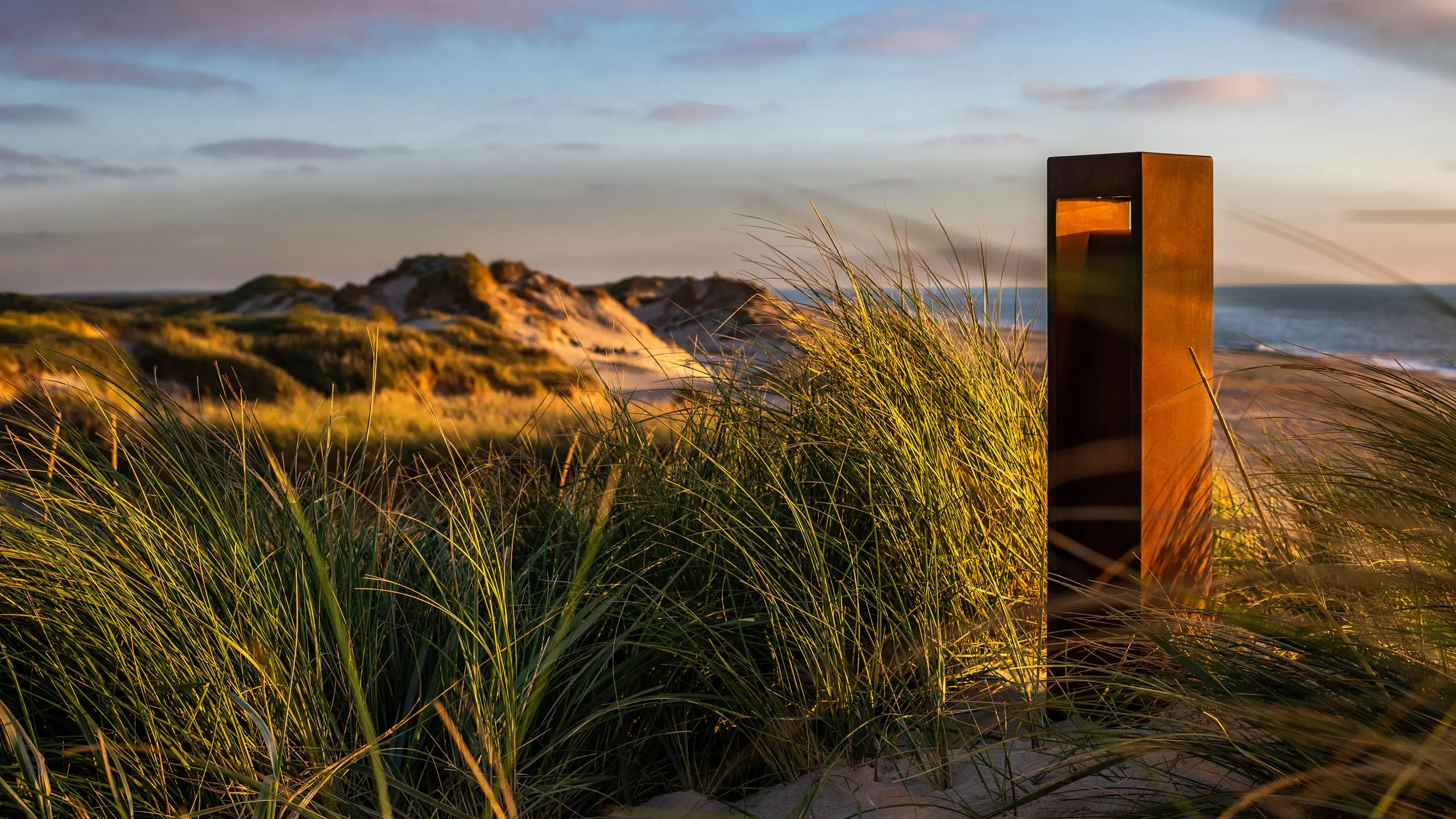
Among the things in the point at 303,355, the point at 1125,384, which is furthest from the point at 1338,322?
the point at 1125,384

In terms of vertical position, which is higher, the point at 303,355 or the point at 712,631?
the point at 303,355

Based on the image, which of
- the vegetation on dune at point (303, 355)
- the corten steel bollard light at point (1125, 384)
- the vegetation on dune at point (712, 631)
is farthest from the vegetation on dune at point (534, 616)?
the vegetation on dune at point (303, 355)

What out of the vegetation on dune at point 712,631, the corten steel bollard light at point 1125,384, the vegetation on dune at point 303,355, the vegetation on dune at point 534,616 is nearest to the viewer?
the vegetation on dune at point 712,631

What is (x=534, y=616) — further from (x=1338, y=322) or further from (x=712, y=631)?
(x=1338, y=322)

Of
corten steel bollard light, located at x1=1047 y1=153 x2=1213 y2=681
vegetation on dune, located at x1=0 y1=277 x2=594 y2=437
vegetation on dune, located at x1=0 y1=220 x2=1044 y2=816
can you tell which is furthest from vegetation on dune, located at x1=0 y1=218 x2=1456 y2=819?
vegetation on dune, located at x1=0 y1=277 x2=594 y2=437

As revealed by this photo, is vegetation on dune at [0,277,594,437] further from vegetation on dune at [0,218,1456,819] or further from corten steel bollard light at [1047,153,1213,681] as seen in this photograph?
corten steel bollard light at [1047,153,1213,681]

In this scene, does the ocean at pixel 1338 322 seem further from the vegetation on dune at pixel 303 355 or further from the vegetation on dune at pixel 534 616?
Result: the vegetation on dune at pixel 303 355

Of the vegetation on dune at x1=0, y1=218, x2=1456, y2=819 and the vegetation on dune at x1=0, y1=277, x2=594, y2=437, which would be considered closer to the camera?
the vegetation on dune at x1=0, y1=218, x2=1456, y2=819

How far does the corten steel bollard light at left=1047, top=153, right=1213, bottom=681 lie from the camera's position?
212 centimetres

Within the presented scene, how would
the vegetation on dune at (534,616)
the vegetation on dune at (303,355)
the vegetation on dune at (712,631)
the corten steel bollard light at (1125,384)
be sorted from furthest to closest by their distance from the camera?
1. the vegetation on dune at (303,355)
2. the corten steel bollard light at (1125,384)
3. the vegetation on dune at (534,616)
4. the vegetation on dune at (712,631)

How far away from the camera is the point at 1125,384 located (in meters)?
2.15

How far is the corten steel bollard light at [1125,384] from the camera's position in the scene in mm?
2125

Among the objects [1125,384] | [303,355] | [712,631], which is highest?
[1125,384]

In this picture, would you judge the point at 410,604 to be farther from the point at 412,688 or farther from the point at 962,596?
the point at 962,596
